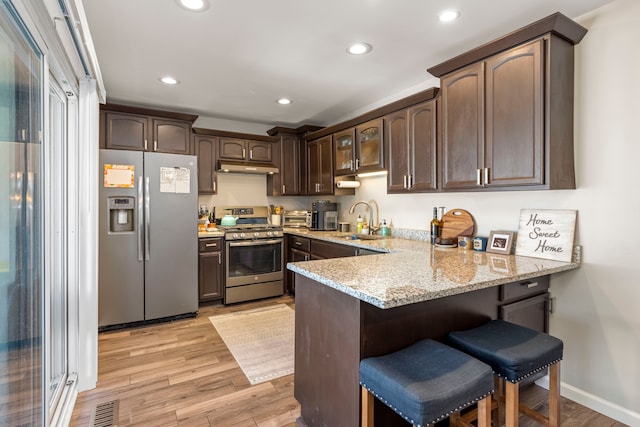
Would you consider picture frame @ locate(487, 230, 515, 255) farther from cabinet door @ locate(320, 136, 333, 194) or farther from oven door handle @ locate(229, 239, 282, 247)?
oven door handle @ locate(229, 239, 282, 247)

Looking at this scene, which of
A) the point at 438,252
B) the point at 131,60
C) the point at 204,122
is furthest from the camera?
the point at 204,122

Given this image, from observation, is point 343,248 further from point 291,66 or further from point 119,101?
point 119,101


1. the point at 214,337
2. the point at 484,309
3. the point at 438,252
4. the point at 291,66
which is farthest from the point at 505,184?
the point at 214,337

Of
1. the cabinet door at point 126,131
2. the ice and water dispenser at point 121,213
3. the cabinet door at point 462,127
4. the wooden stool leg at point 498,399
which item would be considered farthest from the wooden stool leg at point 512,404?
the cabinet door at point 126,131

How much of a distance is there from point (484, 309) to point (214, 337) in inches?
93.7

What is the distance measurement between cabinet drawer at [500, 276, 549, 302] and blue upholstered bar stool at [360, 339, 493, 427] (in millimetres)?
734

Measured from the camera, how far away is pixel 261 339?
3.02 meters

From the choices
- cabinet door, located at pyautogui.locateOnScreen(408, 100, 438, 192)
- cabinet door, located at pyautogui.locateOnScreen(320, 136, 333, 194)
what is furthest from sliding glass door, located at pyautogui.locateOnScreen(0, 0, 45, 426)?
cabinet door, located at pyautogui.locateOnScreen(320, 136, 333, 194)

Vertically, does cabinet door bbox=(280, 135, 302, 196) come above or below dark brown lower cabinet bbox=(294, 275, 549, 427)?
above

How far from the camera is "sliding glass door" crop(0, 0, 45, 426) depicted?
1.22 metres

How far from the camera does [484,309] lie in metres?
1.83

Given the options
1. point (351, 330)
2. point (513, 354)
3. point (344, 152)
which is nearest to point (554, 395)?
point (513, 354)

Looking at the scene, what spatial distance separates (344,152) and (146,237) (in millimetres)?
2407

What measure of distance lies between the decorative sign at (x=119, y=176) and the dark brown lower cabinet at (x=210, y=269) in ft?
3.28
